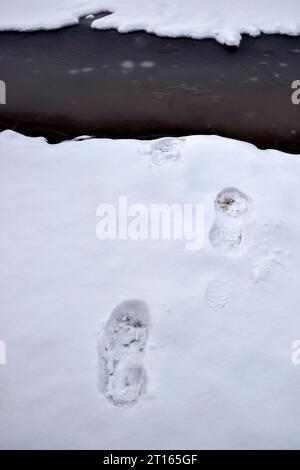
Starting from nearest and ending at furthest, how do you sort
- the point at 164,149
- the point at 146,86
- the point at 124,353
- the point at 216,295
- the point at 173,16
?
1. the point at 124,353
2. the point at 216,295
3. the point at 164,149
4. the point at 146,86
5. the point at 173,16

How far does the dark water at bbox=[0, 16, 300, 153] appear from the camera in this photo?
9.20ft

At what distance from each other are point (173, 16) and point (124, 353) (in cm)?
364

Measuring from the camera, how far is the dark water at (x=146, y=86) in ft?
9.20

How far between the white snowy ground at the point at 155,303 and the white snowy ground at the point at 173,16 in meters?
1.88

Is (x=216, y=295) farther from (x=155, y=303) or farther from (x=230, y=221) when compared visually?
(x=230, y=221)

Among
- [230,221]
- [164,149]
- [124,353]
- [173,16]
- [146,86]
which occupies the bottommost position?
[124,353]

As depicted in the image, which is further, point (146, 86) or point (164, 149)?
point (146, 86)

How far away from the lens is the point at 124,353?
169 centimetres

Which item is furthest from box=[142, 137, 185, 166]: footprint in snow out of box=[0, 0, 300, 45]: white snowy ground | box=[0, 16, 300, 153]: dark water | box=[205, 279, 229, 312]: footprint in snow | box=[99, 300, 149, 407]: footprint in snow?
box=[0, 0, 300, 45]: white snowy ground

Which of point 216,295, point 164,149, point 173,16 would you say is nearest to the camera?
point 216,295

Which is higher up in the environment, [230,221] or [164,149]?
[164,149]

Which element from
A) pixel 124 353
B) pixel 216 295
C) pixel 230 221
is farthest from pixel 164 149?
pixel 124 353

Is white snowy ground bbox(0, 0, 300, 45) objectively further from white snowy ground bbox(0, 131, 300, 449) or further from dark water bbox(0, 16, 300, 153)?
white snowy ground bbox(0, 131, 300, 449)
